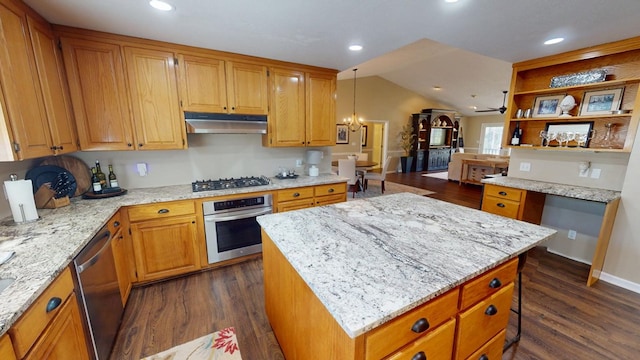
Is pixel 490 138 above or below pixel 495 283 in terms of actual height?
above

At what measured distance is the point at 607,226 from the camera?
7.95 ft

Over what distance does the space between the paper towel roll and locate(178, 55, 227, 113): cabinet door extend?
1.33m

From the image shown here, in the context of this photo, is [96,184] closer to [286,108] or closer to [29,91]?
[29,91]

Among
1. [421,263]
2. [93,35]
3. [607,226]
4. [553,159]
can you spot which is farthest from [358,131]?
[421,263]

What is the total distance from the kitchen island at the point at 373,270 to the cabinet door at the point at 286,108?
1570mm

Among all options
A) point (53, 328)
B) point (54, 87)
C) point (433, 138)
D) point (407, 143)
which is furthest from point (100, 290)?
point (433, 138)

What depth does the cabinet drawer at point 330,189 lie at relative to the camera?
316cm

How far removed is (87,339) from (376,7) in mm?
2739

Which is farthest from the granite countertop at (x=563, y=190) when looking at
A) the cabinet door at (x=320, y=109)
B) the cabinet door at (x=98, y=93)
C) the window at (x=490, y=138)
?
the window at (x=490, y=138)

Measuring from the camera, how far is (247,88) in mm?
2840

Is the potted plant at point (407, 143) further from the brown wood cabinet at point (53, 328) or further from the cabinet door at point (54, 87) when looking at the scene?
the brown wood cabinet at point (53, 328)

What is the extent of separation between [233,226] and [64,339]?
158 cm

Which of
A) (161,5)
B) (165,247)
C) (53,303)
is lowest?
(165,247)

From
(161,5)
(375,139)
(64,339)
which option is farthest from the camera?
(375,139)
